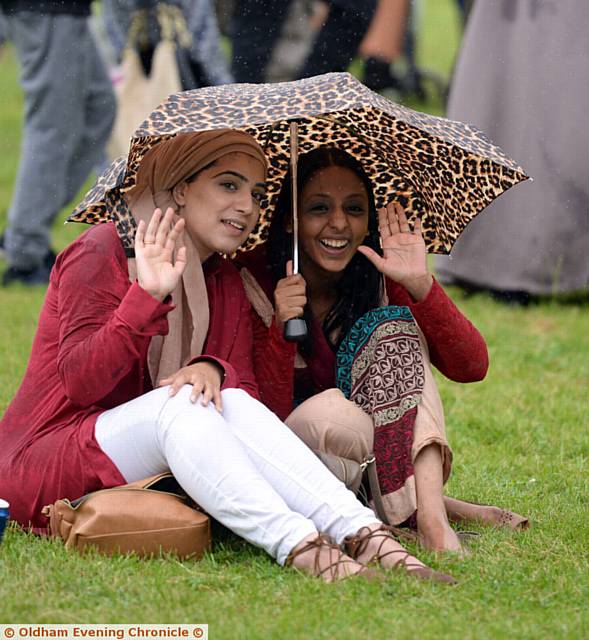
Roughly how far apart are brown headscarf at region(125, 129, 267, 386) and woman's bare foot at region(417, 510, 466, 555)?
836mm

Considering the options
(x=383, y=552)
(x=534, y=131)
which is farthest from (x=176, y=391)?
(x=534, y=131)

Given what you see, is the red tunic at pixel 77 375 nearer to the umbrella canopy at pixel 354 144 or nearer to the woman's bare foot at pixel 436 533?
the umbrella canopy at pixel 354 144

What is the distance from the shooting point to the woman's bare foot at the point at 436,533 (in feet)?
12.7

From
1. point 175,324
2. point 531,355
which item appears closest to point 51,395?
point 175,324

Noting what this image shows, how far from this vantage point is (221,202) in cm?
395

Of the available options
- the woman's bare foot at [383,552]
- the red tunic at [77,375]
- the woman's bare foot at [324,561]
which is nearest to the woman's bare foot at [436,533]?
the woman's bare foot at [383,552]

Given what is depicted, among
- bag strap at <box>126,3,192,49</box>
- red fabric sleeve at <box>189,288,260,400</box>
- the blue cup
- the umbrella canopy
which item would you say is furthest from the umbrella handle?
bag strap at <box>126,3,192,49</box>

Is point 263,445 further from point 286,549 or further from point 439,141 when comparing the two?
point 439,141

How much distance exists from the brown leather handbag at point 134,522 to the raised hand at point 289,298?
0.70m

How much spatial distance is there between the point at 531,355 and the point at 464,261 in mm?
1108

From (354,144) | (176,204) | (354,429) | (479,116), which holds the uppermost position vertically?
(354,144)

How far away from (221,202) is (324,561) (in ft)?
3.69

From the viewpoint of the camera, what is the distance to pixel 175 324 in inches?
154

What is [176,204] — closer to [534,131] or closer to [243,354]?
[243,354]
